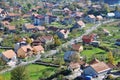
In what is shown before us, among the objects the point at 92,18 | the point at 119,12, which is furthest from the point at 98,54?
the point at 119,12

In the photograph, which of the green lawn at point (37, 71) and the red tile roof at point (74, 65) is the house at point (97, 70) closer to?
the red tile roof at point (74, 65)

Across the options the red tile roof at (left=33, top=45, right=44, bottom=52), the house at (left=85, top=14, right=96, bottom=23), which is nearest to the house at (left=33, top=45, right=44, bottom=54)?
the red tile roof at (left=33, top=45, right=44, bottom=52)

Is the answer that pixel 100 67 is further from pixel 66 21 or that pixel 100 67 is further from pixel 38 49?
pixel 66 21

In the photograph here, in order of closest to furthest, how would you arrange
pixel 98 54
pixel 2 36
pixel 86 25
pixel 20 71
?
1. pixel 20 71
2. pixel 98 54
3. pixel 2 36
4. pixel 86 25

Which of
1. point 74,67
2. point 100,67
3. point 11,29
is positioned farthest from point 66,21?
point 100,67

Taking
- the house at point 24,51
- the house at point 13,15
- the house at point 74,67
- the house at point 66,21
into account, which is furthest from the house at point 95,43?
the house at point 13,15

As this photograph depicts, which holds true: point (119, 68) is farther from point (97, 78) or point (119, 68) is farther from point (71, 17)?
point (71, 17)

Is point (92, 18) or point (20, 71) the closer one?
point (20, 71)
